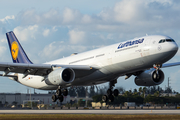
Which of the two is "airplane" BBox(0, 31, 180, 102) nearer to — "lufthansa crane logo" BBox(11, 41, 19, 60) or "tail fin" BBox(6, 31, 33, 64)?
"tail fin" BBox(6, 31, 33, 64)

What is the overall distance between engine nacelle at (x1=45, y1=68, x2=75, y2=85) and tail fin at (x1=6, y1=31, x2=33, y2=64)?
43.3 feet

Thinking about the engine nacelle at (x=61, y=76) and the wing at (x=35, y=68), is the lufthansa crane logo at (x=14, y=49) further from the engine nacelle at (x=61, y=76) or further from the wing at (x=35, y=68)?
the engine nacelle at (x=61, y=76)

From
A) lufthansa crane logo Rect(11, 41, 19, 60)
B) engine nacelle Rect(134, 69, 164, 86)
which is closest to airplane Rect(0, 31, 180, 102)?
engine nacelle Rect(134, 69, 164, 86)

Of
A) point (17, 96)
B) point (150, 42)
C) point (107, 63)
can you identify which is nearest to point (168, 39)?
point (150, 42)

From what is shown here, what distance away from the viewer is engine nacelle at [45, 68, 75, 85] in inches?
1519

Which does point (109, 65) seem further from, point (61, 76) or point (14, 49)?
point (14, 49)

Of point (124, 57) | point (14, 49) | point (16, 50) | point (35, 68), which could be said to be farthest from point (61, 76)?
point (14, 49)

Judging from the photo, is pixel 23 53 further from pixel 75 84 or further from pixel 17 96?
pixel 17 96

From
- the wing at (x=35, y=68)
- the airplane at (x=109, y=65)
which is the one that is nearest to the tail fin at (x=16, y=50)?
the airplane at (x=109, y=65)

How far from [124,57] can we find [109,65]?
268cm

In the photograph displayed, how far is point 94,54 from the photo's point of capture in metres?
40.9

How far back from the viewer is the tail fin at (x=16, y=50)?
52.5 meters

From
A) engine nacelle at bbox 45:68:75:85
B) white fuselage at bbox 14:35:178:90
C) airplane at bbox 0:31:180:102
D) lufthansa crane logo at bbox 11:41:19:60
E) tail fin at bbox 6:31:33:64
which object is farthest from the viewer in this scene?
lufthansa crane logo at bbox 11:41:19:60

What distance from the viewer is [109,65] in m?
38.3
